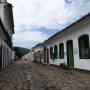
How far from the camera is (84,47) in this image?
1605 centimetres

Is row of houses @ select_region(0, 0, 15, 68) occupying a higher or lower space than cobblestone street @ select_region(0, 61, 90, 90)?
higher

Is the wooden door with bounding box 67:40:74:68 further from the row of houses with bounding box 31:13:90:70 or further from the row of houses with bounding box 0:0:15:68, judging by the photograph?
the row of houses with bounding box 0:0:15:68

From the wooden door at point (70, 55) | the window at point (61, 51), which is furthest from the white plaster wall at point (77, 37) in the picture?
the window at point (61, 51)

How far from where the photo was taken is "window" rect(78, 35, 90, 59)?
15.5 m

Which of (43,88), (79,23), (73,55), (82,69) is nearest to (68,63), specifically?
(73,55)

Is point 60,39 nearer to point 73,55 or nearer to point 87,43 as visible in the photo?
point 73,55

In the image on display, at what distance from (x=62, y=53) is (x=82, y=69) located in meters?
6.49

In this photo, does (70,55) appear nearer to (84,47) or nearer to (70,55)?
(70,55)

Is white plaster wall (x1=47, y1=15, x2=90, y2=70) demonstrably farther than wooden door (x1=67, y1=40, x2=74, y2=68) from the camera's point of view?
No

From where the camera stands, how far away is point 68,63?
789 inches

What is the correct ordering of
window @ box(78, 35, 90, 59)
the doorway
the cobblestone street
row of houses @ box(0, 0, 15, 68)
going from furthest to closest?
1. the doorway
2. row of houses @ box(0, 0, 15, 68)
3. window @ box(78, 35, 90, 59)
4. the cobblestone street

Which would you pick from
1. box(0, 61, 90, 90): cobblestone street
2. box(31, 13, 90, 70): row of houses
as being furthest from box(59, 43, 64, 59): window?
box(0, 61, 90, 90): cobblestone street

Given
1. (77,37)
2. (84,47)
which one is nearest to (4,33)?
(77,37)

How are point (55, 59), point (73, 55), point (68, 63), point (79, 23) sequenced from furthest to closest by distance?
1. point (55, 59)
2. point (68, 63)
3. point (73, 55)
4. point (79, 23)
